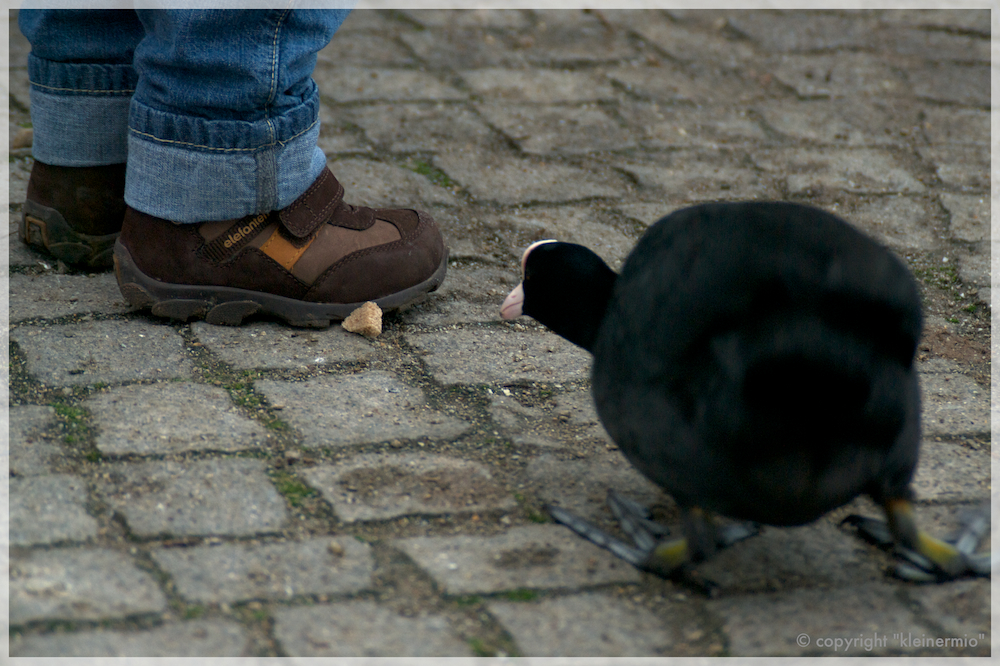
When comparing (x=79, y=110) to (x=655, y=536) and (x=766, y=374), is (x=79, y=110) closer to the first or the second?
(x=655, y=536)

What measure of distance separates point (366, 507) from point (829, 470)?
0.92 m

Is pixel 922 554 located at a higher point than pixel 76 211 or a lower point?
lower

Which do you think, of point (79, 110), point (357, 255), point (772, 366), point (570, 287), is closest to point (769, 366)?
point (772, 366)

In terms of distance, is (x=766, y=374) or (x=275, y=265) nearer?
(x=766, y=374)

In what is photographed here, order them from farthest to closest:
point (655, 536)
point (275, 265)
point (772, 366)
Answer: point (275, 265)
point (655, 536)
point (772, 366)

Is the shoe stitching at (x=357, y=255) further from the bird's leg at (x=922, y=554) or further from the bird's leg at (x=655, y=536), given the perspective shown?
the bird's leg at (x=922, y=554)

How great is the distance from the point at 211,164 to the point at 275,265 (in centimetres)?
32

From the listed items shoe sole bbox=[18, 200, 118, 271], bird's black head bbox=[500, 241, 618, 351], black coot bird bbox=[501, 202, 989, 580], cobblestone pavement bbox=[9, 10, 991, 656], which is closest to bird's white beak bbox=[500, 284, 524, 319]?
bird's black head bbox=[500, 241, 618, 351]

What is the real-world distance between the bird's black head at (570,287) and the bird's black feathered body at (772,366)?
0.39m

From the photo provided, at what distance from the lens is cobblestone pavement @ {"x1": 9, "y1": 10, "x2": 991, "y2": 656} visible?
5.74 ft

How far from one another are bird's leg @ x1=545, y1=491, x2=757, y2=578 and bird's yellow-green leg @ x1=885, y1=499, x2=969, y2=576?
0.91 ft

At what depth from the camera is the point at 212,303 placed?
9.19 ft

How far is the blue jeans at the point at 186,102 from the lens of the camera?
101 inches

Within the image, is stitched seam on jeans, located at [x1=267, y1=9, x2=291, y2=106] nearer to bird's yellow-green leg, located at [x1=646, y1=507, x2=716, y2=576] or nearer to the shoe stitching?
the shoe stitching
